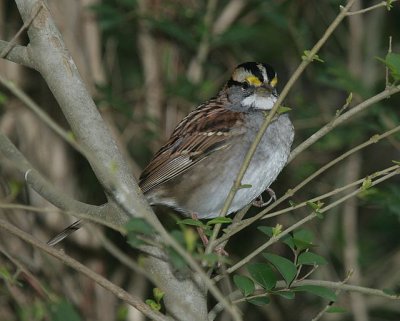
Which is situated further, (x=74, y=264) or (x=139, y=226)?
(x=74, y=264)

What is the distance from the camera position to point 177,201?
11.7 ft

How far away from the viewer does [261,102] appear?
3.44 m

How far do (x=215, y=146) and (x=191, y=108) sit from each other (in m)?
1.21

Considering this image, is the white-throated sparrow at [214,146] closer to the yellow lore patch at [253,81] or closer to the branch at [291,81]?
the yellow lore patch at [253,81]

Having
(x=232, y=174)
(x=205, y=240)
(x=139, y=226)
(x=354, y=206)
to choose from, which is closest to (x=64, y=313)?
(x=139, y=226)

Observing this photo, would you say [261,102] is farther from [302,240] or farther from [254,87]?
[302,240]

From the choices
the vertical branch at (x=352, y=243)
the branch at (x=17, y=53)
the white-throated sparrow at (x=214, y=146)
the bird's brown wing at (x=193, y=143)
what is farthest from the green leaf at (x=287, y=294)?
the vertical branch at (x=352, y=243)

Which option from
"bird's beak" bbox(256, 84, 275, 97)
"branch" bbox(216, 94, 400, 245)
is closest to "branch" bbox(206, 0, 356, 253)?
"branch" bbox(216, 94, 400, 245)

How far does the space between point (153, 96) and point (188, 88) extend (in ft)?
1.26

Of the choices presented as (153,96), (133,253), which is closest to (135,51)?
(153,96)

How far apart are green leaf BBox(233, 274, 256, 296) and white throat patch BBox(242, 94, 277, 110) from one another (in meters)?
1.39

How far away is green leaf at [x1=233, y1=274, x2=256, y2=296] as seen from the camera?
6.95 ft

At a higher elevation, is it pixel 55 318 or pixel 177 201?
pixel 55 318

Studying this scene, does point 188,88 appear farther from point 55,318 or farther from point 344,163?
point 55,318
